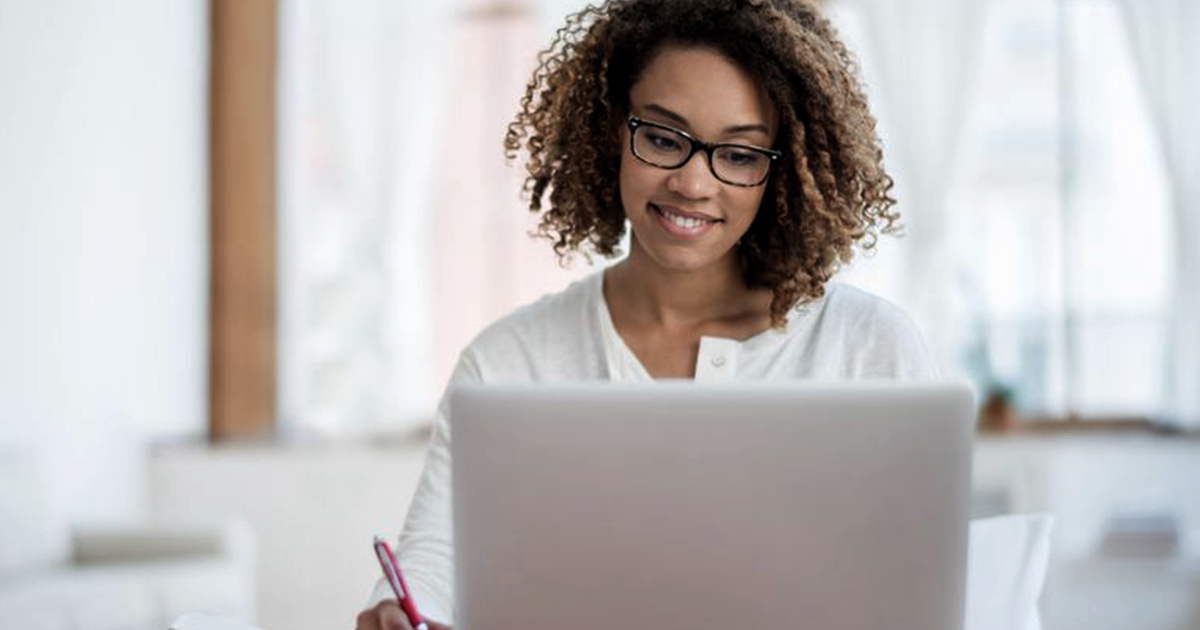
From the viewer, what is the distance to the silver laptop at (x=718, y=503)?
111 cm

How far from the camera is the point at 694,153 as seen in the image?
184cm

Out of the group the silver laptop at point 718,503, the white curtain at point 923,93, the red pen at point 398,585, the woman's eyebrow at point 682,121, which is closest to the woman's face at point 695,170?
the woman's eyebrow at point 682,121

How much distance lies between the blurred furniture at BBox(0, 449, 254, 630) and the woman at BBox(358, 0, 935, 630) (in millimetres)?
2091

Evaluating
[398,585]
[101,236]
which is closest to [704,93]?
[398,585]

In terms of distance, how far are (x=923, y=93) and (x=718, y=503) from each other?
13.2 feet

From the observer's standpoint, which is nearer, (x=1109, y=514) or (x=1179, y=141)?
(x=1109, y=514)

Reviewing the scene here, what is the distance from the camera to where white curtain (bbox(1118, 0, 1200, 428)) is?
4.72 metres

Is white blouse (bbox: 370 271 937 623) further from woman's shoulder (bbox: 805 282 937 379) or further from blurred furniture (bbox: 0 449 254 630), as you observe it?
blurred furniture (bbox: 0 449 254 630)

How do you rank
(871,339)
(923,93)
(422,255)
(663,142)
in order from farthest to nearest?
(422,255) < (923,93) < (663,142) < (871,339)

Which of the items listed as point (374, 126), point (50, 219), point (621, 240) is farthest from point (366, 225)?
point (621, 240)

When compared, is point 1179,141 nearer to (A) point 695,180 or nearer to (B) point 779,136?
(B) point 779,136

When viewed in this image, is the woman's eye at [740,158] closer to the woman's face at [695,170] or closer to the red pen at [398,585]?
the woman's face at [695,170]

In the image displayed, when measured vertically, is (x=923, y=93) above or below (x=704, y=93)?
above

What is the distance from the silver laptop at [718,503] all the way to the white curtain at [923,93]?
3811 mm
